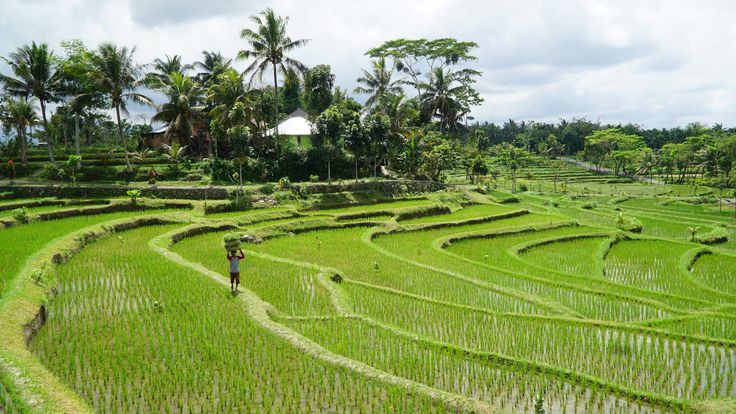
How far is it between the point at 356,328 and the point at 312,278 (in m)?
3.12

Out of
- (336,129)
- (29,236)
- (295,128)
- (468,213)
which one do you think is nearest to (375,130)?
(336,129)

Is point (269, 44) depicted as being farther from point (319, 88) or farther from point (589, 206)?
point (589, 206)

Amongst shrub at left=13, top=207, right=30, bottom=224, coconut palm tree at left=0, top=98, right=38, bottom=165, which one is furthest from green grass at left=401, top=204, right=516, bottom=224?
coconut palm tree at left=0, top=98, right=38, bottom=165

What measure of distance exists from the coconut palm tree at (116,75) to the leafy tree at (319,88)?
9.73 m

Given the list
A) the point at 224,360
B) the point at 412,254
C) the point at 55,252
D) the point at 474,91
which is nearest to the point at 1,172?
the point at 55,252

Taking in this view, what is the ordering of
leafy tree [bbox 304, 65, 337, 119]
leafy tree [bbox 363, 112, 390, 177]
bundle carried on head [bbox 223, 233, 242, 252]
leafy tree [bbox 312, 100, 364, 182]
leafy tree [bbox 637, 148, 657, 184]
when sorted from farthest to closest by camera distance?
leafy tree [bbox 637, 148, 657, 184], leafy tree [bbox 304, 65, 337, 119], leafy tree [bbox 363, 112, 390, 177], leafy tree [bbox 312, 100, 364, 182], bundle carried on head [bbox 223, 233, 242, 252]

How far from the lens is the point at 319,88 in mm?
30391

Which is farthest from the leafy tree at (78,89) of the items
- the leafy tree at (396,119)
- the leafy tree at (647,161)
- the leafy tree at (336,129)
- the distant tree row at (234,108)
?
the leafy tree at (647,161)

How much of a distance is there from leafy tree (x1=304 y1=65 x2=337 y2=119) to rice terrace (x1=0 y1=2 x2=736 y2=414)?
0.45 feet

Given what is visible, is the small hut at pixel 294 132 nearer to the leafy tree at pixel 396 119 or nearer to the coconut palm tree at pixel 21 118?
the leafy tree at pixel 396 119

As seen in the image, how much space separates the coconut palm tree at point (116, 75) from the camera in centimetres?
2262

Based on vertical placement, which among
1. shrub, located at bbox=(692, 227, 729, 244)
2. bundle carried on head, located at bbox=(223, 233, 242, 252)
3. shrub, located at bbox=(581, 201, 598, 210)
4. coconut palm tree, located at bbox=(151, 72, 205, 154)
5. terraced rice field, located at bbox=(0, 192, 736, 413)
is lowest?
shrub, located at bbox=(692, 227, 729, 244)

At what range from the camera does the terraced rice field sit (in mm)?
5625

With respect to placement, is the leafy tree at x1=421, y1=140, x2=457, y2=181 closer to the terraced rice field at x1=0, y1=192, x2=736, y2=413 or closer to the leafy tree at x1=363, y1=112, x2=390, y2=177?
the leafy tree at x1=363, y1=112, x2=390, y2=177
